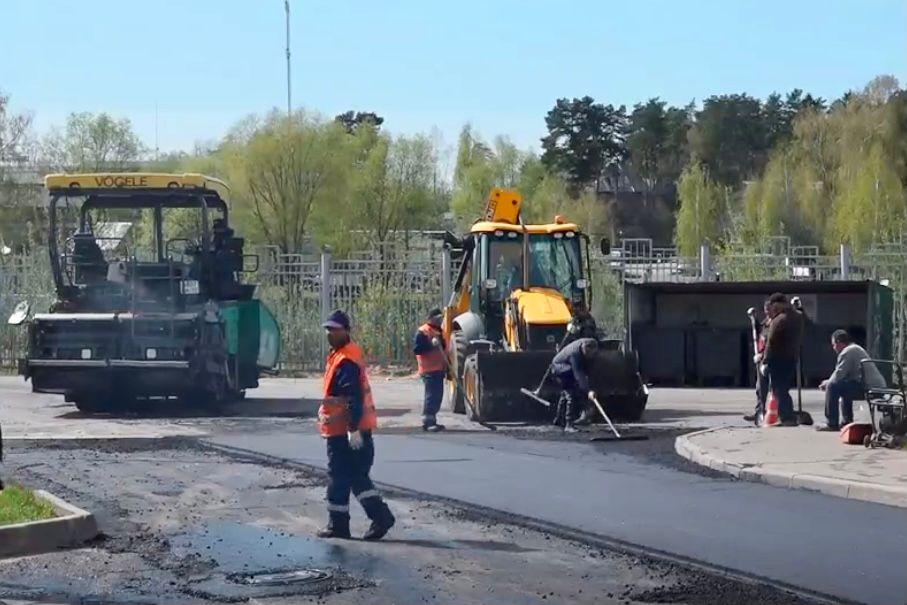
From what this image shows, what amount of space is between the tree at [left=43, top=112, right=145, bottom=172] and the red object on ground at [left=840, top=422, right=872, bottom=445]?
39.9 meters

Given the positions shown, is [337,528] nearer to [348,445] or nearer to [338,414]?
[348,445]

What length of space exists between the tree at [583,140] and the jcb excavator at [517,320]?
57344mm

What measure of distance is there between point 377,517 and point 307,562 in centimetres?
114

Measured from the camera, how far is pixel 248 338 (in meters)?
24.9

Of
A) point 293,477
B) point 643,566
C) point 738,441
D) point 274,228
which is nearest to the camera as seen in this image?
point 643,566

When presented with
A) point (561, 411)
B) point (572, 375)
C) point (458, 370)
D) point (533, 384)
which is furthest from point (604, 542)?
point (458, 370)

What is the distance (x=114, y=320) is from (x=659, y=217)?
60338mm

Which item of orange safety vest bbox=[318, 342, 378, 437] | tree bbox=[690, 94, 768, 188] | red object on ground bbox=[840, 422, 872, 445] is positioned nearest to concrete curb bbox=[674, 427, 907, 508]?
red object on ground bbox=[840, 422, 872, 445]

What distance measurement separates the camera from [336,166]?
56.5 meters

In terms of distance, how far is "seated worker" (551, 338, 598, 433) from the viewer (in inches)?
769

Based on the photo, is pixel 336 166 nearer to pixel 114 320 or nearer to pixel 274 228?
pixel 274 228

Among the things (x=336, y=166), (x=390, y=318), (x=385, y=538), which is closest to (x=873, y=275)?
(x=390, y=318)

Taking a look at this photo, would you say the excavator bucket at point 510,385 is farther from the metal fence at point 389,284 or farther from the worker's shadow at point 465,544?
the metal fence at point 389,284

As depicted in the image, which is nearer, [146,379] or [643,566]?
[643,566]
